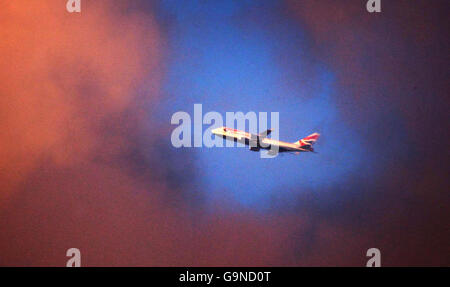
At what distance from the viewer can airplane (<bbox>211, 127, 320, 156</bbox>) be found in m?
24.2

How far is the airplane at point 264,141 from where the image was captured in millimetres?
24234

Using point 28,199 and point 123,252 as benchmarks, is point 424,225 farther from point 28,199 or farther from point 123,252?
point 28,199

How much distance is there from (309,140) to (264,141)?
285cm

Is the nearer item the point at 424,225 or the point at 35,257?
the point at 35,257

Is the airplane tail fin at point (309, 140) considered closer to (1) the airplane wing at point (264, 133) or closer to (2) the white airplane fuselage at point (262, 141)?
(2) the white airplane fuselage at point (262, 141)

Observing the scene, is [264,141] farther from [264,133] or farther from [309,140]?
[309,140]

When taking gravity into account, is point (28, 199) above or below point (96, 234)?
above

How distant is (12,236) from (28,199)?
2.23 meters

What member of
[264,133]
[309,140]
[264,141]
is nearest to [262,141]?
[264,141]

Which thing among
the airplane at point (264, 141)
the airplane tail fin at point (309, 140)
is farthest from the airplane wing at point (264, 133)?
the airplane tail fin at point (309, 140)

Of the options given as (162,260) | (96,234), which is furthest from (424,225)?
(96,234)

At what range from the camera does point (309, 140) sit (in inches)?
982

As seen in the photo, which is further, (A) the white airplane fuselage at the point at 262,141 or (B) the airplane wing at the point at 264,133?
(A) the white airplane fuselage at the point at 262,141

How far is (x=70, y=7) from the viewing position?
76.4 feet
